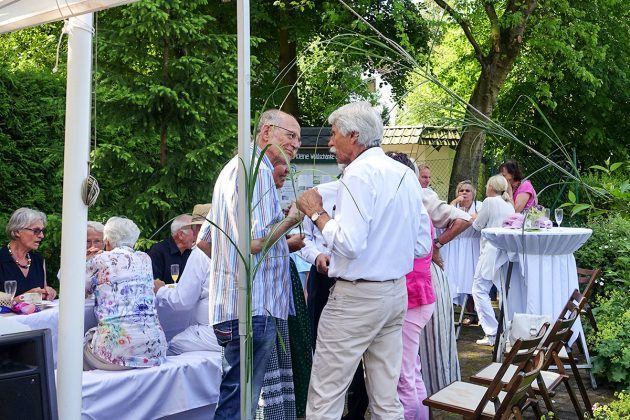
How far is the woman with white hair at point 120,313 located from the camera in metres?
4.41

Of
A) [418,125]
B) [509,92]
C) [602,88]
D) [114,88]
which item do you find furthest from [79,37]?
[602,88]

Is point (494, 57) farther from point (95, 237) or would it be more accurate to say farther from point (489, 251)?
point (95, 237)

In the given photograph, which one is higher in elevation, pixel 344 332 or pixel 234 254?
pixel 234 254

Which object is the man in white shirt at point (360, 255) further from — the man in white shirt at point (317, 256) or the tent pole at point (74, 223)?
the tent pole at point (74, 223)

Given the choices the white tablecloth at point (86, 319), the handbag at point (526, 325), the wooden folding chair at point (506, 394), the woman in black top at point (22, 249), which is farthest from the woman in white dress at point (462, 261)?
the woman in black top at point (22, 249)

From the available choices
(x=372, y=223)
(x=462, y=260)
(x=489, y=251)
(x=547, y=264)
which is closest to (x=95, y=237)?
(x=372, y=223)

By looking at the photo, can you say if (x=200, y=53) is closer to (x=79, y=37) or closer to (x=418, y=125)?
(x=79, y=37)

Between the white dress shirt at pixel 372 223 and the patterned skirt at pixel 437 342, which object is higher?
the white dress shirt at pixel 372 223

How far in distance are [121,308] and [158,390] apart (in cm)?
53

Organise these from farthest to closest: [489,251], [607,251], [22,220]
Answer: [489,251], [607,251], [22,220]

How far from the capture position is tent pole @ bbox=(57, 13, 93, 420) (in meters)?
3.22

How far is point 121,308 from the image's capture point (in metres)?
4.42

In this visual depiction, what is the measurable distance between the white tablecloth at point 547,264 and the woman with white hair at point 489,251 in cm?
107

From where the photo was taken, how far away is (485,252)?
780 cm
